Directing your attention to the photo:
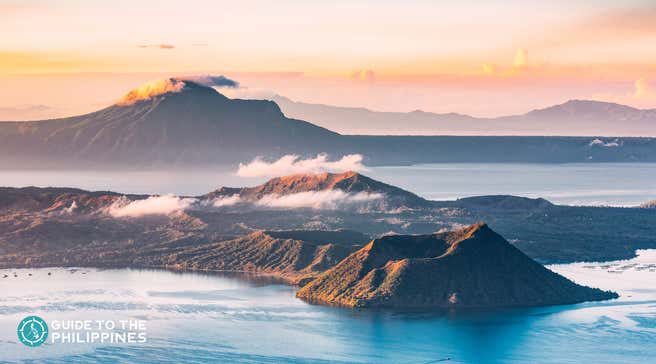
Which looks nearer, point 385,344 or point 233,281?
point 385,344

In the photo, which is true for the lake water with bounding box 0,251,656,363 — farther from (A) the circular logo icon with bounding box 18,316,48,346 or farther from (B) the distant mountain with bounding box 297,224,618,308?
(B) the distant mountain with bounding box 297,224,618,308

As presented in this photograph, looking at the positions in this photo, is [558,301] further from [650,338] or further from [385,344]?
[385,344]

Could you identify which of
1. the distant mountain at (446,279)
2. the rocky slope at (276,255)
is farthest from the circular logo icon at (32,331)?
the rocky slope at (276,255)

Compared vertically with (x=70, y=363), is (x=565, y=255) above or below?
above

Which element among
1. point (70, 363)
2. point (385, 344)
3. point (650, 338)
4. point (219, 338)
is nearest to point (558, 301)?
point (650, 338)

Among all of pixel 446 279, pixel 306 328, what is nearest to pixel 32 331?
→ pixel 306 328

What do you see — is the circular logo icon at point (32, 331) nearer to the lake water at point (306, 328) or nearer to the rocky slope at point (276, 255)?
the lake water at point (306, 328)

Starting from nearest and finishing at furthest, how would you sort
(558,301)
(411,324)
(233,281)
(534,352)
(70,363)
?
(70,363) < (534,352) < (411,324) < (558,301) < (233,281)
